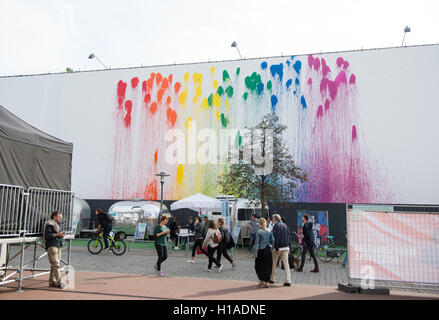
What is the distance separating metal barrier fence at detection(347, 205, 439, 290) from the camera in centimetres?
779

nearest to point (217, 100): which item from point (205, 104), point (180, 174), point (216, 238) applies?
point (205, 104)

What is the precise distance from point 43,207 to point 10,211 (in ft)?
2.99

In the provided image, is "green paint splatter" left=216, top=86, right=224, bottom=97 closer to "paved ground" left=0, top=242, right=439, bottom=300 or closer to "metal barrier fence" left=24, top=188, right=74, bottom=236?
"paved ground" left=0, top=242, right=439, bottom=300

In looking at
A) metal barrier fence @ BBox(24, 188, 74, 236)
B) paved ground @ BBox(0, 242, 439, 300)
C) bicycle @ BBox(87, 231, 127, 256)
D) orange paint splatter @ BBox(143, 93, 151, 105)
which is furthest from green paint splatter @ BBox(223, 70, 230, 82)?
metal barrier fence @ BBox(24, 188, 74, 236)

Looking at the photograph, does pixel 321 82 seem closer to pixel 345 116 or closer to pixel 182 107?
pixel 345 116

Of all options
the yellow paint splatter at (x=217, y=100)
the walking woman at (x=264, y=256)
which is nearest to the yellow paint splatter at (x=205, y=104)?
the yellow paint splatter at (x=217, y=100)

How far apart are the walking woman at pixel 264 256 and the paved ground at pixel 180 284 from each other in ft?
1.03

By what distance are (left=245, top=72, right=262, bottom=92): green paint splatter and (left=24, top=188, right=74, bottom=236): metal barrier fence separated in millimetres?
19519

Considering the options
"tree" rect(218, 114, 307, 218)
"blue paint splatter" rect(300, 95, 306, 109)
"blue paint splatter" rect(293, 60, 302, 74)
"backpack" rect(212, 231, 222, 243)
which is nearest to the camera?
"backpack" rect(212, 231, 222, 243)

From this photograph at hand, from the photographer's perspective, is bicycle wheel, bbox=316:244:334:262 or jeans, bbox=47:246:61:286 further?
bicycle wheel, bbox=316:244:334:262

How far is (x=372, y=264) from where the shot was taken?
806cm

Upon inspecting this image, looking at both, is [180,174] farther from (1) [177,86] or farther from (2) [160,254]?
(2) [160,254]
